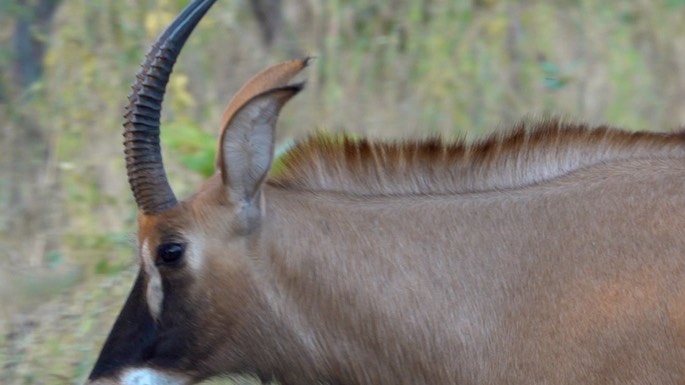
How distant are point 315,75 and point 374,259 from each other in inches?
214

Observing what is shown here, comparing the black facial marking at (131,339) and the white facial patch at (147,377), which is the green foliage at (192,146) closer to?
the black facial marking at (131,339)

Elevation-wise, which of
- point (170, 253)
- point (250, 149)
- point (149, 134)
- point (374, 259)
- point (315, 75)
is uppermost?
point (149, 134)

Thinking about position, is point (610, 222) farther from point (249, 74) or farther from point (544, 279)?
point (249, 74)

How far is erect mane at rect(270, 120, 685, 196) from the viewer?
21.6 feet

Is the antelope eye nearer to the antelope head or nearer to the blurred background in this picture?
the antelope head

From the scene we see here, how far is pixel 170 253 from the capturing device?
6.36 meters

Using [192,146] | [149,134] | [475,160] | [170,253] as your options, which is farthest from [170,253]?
[192,146]

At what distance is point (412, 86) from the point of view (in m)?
11.6

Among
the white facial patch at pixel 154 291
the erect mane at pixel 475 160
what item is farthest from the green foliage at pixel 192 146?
→ the white facial patch at pixel 154 291

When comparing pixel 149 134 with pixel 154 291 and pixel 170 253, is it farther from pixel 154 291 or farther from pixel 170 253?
pixel 154 291

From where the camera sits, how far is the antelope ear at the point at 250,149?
6160 mm

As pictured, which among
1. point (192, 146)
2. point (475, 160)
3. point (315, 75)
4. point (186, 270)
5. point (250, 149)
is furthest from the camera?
point (315, 75)

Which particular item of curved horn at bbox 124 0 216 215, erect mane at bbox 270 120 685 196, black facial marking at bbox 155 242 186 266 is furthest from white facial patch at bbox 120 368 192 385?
erect mane at bbox 270 120 685 196

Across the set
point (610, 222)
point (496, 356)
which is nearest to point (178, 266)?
point (496, 356)
